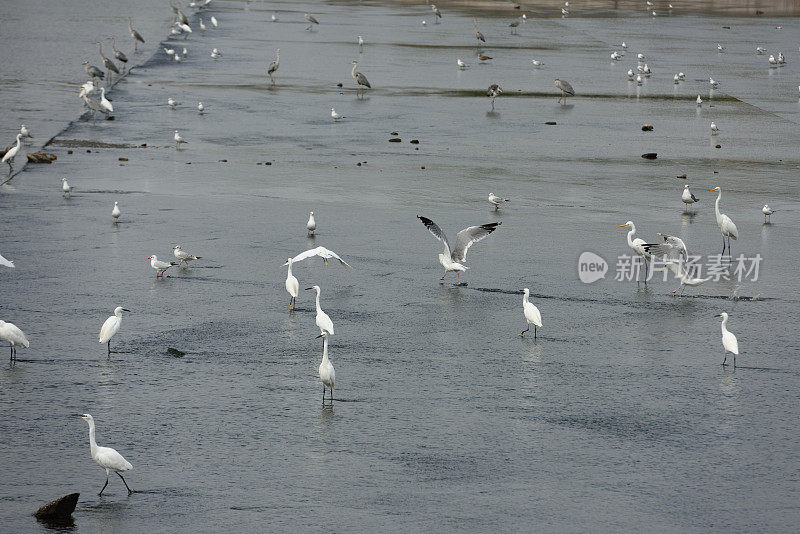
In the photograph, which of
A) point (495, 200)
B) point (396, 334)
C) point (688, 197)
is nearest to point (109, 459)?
point (396, 334)

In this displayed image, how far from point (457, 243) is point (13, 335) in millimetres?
6188

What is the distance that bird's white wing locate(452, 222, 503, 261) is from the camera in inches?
602

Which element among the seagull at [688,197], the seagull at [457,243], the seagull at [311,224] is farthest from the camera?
the seagull at [688,197]

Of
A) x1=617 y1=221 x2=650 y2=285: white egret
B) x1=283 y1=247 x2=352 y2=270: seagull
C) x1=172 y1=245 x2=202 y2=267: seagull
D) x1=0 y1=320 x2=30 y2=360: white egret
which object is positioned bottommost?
x1=0 y1=320 x2=30 y2=360: white egret

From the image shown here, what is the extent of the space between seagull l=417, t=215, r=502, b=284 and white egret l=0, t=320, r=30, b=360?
553cm

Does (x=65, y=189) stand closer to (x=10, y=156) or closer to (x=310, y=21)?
(x=10, y=156)

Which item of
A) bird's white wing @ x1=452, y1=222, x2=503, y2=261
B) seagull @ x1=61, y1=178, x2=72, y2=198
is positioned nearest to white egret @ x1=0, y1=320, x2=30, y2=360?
bird's white wing @ x1=452, y1=222, x2=503, y2=261

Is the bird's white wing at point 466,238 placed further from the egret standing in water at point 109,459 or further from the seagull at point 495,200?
the egret standing in water at point 109,459

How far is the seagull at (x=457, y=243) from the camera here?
15.1 meters

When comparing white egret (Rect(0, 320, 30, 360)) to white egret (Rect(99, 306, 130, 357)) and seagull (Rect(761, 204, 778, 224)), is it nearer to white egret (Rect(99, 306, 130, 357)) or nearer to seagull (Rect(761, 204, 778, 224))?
white egret (Rect(99, 306, 130, 357))

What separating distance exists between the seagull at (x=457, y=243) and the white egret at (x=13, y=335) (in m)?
5.53

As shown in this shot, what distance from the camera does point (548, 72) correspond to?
3850cm

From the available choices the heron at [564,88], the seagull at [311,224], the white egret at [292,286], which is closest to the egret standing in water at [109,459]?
the white egret at [292,286]

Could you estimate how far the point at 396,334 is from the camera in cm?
1302
